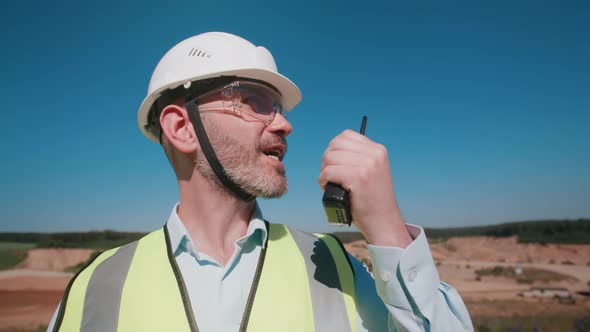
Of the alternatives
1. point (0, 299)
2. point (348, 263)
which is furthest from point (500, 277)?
point (0, 299)

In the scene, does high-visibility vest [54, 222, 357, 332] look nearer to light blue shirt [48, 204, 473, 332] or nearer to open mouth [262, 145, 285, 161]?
light blue shirt [48, 204, 473, 332]

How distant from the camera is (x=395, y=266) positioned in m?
1.36

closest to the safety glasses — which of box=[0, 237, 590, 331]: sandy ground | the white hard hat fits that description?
the white hard hat

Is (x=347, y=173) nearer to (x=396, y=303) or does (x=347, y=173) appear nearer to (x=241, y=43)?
(x=396, y=303)

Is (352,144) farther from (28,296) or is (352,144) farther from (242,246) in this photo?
(28,296)

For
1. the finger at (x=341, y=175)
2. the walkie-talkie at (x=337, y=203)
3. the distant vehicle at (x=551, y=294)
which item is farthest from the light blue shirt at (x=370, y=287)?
Answer: the distant vehicle at (x=551, y=294)

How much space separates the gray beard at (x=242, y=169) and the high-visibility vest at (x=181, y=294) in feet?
1.37

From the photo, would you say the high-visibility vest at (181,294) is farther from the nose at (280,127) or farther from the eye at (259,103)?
the eye at (259,103)

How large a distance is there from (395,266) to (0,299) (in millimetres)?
32324

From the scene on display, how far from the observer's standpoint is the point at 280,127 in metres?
2.34

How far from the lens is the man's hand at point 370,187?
1366mm

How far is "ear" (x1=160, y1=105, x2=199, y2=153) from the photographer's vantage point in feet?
7.57

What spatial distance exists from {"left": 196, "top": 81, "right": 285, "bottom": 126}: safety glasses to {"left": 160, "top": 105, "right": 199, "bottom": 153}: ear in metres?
0.16

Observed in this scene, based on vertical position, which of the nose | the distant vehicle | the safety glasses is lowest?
the distant vehicle
